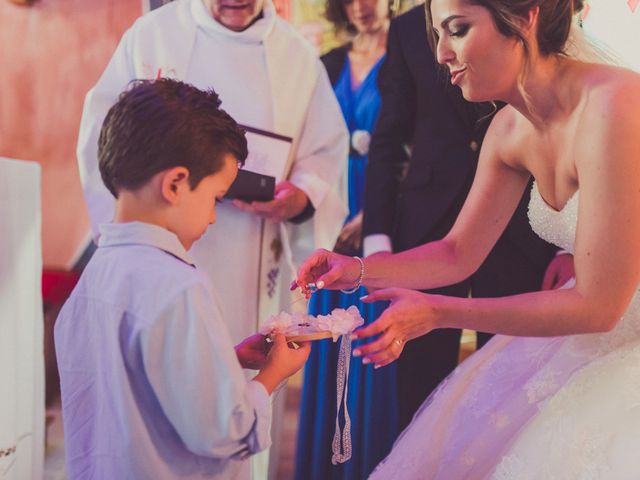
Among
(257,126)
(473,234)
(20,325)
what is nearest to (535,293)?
(473,234)

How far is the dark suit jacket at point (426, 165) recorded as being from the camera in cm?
215

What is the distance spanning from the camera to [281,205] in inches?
80.4

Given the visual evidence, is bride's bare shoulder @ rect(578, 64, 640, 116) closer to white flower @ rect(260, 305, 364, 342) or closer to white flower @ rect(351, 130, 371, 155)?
white flower @ rect(260, 305, 364, 342)

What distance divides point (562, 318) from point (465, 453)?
324 mm

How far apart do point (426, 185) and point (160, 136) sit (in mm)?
1079

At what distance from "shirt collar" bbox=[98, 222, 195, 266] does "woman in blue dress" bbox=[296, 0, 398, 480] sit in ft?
3.19

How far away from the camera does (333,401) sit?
2.25 metres

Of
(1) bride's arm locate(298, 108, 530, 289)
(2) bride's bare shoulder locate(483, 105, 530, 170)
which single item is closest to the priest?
(1) bride's arm locate(298, 108, 530, 289)

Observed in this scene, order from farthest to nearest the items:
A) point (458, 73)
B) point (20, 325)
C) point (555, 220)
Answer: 1. point (20, 325)
2. point (555, 220)
3. point (458, 73)

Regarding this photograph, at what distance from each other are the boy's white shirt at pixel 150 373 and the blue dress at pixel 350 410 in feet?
3.10

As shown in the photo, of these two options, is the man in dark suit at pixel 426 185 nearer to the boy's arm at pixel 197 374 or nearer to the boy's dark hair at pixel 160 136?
the boy's dark hair at pixel 160 136

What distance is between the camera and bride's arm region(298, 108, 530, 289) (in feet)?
5.71

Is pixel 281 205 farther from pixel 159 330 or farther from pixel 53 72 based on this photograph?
pixel 159 330

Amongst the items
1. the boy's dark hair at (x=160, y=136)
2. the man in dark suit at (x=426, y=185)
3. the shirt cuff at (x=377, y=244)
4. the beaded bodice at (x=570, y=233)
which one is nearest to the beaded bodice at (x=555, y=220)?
the beaded bodice at (x=570, y=233)
